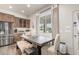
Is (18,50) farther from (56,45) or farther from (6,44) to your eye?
(56,45)

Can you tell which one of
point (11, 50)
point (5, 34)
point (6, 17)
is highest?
point (6, 17)

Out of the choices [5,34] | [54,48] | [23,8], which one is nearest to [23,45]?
[5,34]

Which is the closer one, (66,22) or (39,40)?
(66,22)

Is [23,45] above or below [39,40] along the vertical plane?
below

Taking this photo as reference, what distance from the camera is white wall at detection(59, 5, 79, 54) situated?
202 centimetres

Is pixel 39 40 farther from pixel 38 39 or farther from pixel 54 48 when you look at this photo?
pixel 54 48

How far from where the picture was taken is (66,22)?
201 centimetres

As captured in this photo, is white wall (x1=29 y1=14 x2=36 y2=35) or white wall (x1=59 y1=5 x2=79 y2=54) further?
white wall (x1=29 y1=14 x2=36 y2=35)

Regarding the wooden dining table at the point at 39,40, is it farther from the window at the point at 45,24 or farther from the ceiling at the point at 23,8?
the ceiling at the point at 23,8

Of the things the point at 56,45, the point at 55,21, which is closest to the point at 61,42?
the point at 56,45

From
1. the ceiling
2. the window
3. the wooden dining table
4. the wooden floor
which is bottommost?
the wooden floor

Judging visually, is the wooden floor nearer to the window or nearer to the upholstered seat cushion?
the upholstered seat cushion

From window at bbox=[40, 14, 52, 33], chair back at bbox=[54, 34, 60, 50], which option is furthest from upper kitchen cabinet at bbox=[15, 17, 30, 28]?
chair back at bbox=[54, 34, 60, 50]

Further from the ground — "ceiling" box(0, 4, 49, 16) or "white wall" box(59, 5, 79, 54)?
"ceiling" box(0, 4, 49, 16)
